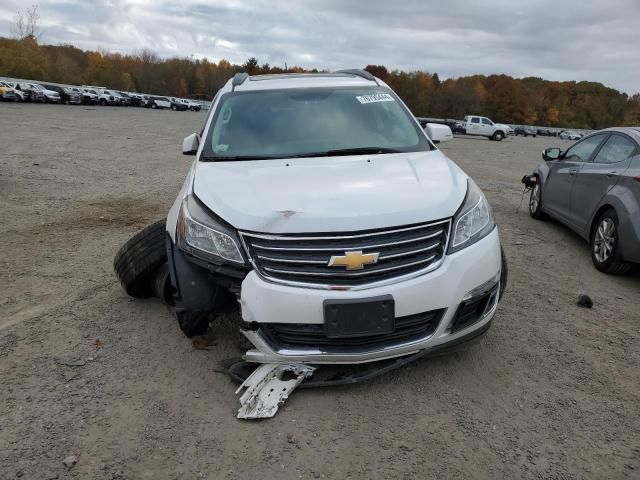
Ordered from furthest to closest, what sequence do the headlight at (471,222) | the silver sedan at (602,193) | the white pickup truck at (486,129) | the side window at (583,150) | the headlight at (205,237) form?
the white pickup truck at (486,129) < the side window at (583,150) < the silver sedan at (602,193) < the headlight at (471,222) < the headlight at (205,237)

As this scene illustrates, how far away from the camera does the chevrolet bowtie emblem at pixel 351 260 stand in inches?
107

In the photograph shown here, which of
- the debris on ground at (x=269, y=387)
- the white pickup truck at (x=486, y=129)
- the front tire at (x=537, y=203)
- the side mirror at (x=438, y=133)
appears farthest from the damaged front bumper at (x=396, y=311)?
the white pickup truck at (x=486, y=129)

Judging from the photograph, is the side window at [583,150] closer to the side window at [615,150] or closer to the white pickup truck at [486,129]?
the side window at [615,150]

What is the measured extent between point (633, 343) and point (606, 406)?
1085 millimetres

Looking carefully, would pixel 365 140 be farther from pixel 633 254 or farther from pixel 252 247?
pixel 633 254

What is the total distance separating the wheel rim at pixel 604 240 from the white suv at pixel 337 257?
2.56 meters

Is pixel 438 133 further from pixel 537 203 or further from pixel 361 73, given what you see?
pixel 537 203

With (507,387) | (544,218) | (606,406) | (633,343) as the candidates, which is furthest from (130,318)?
(544,218)

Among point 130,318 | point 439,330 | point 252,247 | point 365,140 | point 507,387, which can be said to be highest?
point 365,140

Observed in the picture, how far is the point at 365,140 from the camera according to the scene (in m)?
4.02

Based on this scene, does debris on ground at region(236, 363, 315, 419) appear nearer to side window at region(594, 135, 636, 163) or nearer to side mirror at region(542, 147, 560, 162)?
side window at region(594, 135, 636, 163)

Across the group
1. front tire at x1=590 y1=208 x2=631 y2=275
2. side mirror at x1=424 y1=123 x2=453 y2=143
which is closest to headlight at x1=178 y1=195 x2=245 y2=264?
side mirror at x1=424 y1=123 x2=453 y2=143

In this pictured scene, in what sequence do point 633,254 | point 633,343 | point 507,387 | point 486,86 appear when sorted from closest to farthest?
point 507,387 → point 633,343 → point 633,254 → point 486,86

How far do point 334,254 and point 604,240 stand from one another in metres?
3.79
